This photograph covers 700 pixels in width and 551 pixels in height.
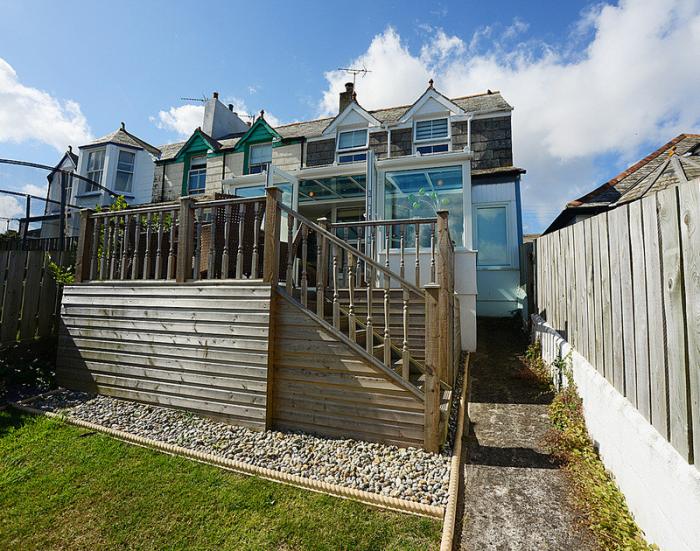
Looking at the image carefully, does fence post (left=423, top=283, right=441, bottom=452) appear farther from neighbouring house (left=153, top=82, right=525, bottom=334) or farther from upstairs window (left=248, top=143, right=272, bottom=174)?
upstairs window (left=248, top=143, right=272, bottom=174)

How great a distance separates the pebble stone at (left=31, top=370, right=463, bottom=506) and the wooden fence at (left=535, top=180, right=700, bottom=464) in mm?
1541

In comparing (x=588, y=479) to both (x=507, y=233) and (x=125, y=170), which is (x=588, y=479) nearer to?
(x=507, y=233)

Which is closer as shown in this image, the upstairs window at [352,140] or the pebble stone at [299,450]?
the pebble stone at [299,450]

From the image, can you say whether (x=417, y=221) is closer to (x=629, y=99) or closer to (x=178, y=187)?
(x=629, y=99)

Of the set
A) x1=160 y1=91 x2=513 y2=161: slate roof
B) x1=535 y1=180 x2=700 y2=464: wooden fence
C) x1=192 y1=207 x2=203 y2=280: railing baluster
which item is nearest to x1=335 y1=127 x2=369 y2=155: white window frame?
x1=160 y1=91 x2=513 y2=161: slate roof

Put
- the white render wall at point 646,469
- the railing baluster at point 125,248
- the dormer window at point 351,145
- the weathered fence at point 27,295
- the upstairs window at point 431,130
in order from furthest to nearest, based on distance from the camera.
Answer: the dormer window at point 351,145 < the upstairs window at point 431,130 < the weathered fence at point 27,295 < the railing baluster at point 125,248 < the white render wall at point 646,469

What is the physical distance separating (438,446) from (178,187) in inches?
538

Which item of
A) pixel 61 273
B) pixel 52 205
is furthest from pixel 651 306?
pixel 52 205

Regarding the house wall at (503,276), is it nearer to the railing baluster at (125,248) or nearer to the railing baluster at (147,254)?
the railing baluster at (147,254)

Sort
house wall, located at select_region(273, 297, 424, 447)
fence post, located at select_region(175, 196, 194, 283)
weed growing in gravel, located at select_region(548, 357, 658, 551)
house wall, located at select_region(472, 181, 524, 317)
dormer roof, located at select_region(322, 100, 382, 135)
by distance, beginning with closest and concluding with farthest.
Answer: weed growing in gravel, located at select_region(548, 357, 658, 551) → house wall, located at select_region(273, 297, 424, 447) → fence post, located at select_region(175, 196, 194, 283) → house wall, located at select_region(472, 181, 524, 317) → dormer roof, located at select_region(322, 100, 382, 135)

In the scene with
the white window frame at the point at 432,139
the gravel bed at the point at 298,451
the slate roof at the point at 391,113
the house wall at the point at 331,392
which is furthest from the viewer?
the slate roof at the point at 391,113

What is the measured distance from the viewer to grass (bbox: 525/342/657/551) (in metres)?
2.00

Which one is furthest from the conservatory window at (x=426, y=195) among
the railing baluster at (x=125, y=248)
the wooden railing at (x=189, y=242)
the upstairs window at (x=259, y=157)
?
the upstairs window at (x=259, y=157)

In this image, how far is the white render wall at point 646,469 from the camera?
1.50 meters
